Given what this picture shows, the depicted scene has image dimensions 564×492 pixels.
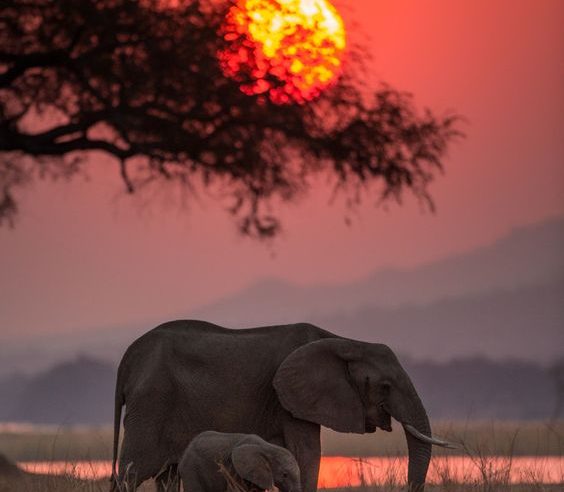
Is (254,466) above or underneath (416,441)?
underneath

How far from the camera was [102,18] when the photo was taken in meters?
16.1

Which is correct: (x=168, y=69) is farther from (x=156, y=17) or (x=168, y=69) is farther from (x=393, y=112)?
(x=393, y=112)

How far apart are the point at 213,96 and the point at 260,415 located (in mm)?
6697

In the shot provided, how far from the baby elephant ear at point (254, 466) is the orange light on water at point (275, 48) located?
8371 mm

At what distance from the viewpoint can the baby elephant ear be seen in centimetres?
823

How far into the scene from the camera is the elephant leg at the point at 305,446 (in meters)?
9.98

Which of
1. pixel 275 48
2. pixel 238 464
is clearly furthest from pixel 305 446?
pixel 275 48

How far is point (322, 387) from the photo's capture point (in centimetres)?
1016

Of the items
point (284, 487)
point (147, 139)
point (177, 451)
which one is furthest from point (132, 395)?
point (147, 139)

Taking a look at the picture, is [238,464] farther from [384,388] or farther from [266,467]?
[384,388]

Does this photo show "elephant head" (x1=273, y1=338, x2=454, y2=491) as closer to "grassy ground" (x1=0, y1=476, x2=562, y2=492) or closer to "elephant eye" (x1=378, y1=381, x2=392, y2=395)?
"elephant eye" (x1=378, y1=381, x2=392, y2=395)

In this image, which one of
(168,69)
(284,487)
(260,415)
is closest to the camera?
(284,487)

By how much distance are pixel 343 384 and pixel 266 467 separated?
2041mm

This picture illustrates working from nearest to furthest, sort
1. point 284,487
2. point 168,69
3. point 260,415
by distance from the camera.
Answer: point 284,487, point 260,415, point 168,69
